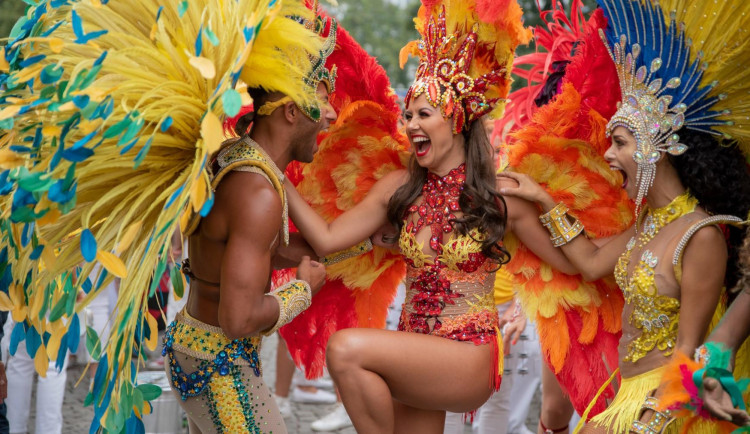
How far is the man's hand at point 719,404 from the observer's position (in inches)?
94.3

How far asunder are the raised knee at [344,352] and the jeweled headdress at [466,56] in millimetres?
969

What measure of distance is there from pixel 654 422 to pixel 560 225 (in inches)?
36.0

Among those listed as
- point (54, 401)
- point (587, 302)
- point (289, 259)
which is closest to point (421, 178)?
point (289, 259)

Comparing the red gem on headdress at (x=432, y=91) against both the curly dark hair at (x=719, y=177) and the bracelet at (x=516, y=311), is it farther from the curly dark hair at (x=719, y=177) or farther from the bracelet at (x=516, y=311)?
the bracelet at (x=516, y=311)

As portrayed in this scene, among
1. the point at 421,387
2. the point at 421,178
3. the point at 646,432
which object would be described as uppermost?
the point at 421,178

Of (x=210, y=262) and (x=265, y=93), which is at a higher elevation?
(x=265, y=93)

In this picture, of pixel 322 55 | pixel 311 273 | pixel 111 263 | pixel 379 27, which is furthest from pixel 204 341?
pixel 379 27

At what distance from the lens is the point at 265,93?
9.86ft

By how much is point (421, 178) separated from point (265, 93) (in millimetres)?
805

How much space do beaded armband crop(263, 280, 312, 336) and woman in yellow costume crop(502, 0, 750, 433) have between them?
4.00 feet

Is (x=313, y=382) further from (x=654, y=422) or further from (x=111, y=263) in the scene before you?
(x=111, y=263)

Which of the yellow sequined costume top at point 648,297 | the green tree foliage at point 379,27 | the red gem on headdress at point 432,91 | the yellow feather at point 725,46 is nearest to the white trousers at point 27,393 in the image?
the red gem on headdress at point 432,91

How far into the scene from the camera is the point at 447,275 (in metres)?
3.30

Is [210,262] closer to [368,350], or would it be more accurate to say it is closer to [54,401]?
[368,350]
